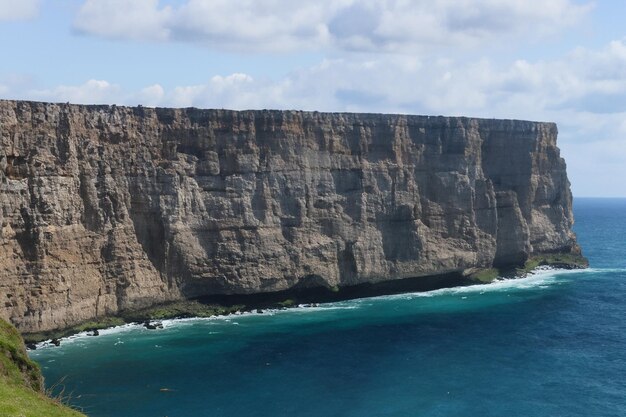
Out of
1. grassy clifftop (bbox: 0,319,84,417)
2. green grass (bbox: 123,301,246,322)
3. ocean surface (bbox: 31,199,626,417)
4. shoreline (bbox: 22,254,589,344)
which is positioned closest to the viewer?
grassy clifftop (bbox: 0,319,84,417)

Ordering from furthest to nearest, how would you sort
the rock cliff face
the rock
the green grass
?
the green grass, the rock, the rock cliff face

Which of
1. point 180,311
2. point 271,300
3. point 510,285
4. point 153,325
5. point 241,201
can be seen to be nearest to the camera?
point 153,325

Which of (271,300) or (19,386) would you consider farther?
(271,300)

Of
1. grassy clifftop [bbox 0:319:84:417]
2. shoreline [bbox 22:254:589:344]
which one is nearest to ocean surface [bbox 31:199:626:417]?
shoreline [bbox 22:254:589:344]

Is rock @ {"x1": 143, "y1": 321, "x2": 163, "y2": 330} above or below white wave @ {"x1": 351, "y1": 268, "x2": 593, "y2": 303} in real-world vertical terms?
above

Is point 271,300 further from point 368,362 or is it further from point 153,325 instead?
point 368,362

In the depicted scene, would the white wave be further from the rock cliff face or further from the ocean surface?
the ocean surface

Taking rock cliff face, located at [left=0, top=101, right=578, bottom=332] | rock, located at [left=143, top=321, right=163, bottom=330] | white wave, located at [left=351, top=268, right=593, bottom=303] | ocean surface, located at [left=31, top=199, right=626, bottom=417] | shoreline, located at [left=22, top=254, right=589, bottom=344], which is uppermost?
rock cliff face, located at [left=0, top=101, right=578, bottom=332]

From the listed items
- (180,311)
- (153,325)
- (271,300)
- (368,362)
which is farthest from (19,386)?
(271,300)
